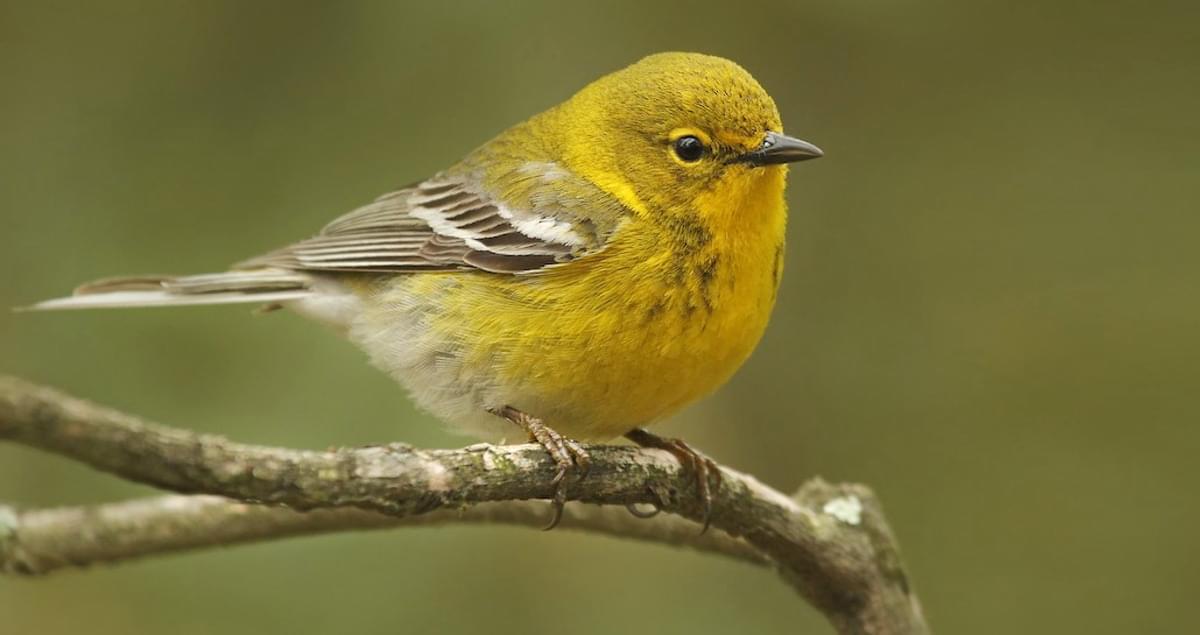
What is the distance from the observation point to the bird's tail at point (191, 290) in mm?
4457

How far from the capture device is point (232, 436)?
4934mm

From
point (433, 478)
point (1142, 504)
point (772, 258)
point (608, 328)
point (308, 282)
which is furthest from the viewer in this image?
point (1142, 504)

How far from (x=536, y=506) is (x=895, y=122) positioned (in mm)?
3357

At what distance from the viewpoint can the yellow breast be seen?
→ 3.83m

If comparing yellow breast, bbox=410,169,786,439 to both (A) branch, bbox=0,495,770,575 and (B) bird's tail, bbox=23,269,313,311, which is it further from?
(B) bird's tail, bbox=23,269,313,311

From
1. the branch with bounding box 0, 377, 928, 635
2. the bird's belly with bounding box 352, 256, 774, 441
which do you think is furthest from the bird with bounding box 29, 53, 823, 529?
the branch with bounding box 0, 377, 928, 635

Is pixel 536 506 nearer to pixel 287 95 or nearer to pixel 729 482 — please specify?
pixel 729 482

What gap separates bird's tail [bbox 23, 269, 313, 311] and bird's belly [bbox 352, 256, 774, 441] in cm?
79

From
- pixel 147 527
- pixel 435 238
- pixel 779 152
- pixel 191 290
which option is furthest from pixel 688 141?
pixel 147 527

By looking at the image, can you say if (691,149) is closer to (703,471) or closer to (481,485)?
(703,471)


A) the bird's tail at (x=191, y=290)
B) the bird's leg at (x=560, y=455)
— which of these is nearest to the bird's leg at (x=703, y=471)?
the bird's leg at (x=560, y=455)

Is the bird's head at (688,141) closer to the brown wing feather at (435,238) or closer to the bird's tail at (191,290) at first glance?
the brown wing feather at (435,238)

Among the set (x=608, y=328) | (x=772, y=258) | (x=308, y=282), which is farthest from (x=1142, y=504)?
(x=308, y=282)

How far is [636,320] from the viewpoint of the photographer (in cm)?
383
